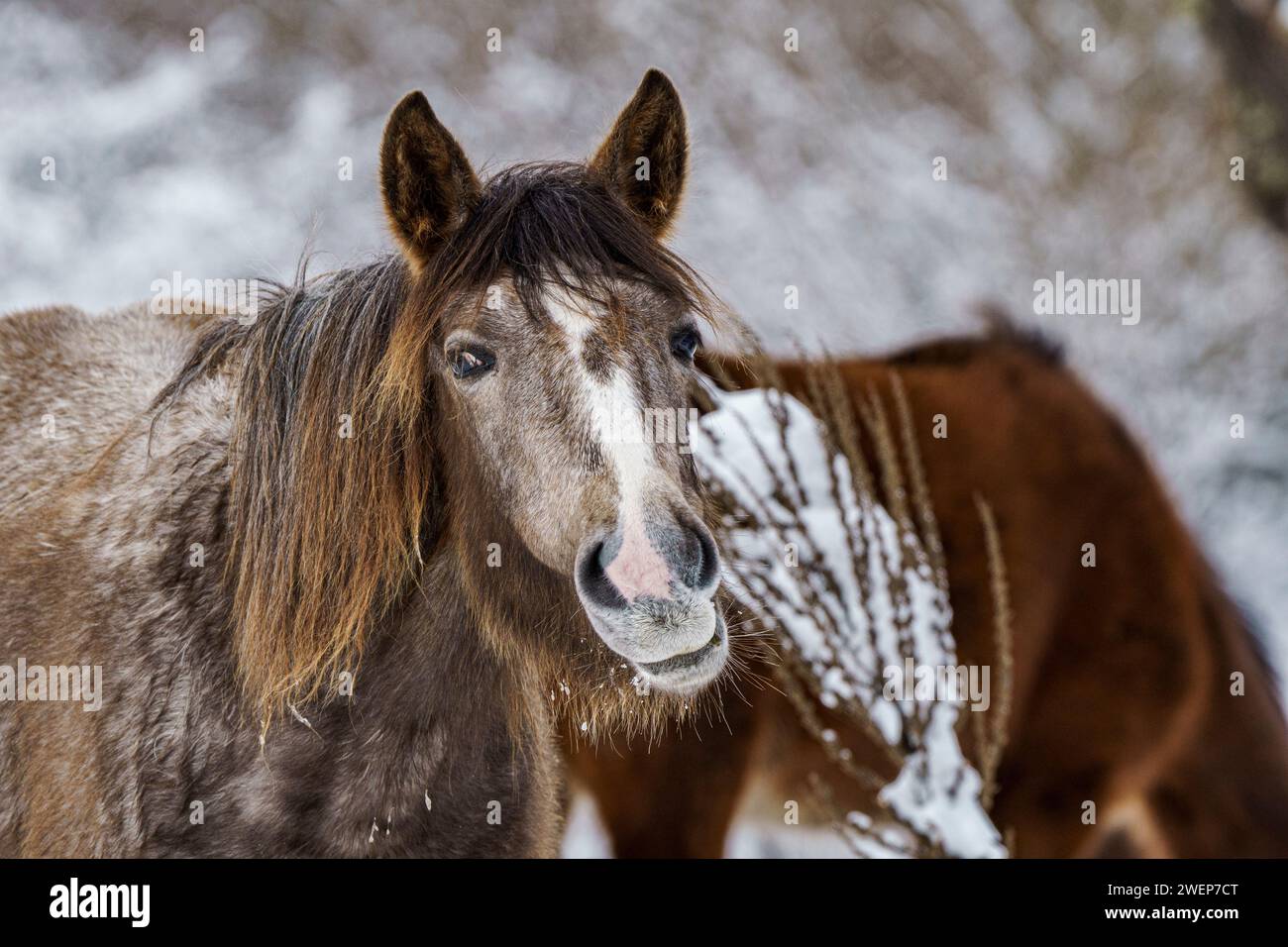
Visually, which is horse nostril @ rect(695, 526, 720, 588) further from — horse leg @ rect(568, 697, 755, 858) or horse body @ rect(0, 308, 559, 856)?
horse leg @ rect(568, 697, 755, 858)

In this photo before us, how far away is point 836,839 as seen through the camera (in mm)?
3457

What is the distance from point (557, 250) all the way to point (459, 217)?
0.62 feet

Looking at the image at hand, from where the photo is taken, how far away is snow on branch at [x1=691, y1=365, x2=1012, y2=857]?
2469 millimetres

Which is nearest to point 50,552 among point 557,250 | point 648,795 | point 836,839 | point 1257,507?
point 557,250

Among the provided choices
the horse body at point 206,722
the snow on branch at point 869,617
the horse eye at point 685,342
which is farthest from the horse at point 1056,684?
the horse eye at point 685,342

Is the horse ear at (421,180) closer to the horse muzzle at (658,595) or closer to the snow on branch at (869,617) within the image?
the horse muzzle at (658,595)

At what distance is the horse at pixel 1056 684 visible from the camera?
3.10 metres

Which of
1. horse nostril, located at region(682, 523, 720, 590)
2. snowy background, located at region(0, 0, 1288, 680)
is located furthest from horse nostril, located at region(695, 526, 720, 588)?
snowy background, located at region(0, 0, 1288, 680)

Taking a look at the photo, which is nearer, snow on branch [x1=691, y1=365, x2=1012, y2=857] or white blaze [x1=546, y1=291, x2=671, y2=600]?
white blaze [x1=546, y1=291, x2=671, y2=600]

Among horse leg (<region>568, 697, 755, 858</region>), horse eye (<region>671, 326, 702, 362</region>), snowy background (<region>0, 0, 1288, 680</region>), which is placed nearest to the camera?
horse eye (<region>671, 326, 702, 362</region>)

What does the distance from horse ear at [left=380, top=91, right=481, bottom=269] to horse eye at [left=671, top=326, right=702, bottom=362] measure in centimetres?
39

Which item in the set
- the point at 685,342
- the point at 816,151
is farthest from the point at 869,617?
the point at 816,151

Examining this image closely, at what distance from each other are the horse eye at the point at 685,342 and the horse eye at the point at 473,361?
290mm
